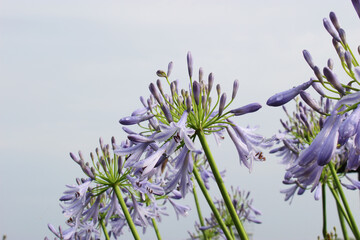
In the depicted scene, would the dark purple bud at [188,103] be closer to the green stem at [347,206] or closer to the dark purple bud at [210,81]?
the dark purple bud at [210,81]

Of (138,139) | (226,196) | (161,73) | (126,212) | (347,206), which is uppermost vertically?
(161,73)

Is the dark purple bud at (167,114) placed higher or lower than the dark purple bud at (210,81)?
lower

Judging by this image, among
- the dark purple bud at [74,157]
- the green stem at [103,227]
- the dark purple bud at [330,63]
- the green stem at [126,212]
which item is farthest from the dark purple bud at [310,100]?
the green stem at [103,227]

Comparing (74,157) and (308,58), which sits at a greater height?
(74,157)

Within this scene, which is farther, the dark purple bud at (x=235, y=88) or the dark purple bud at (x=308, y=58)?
the dark purple bud at (x=235, y=88)

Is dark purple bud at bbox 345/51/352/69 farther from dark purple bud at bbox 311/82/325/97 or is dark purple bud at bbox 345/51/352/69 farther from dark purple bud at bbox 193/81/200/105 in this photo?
dark purple bud at bbox 193/81/200/105

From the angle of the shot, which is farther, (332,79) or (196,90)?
(196,90)

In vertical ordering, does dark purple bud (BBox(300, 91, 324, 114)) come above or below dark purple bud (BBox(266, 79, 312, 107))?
below

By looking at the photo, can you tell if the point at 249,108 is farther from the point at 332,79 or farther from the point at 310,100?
the point at 332,79

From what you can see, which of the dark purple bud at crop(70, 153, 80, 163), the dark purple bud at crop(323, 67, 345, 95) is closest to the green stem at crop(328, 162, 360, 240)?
the dark purple bud at crop(70, 153, 80, 163)

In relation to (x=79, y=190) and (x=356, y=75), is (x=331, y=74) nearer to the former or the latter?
(x=356, y=75)

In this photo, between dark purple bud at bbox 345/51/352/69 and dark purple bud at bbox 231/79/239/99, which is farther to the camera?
dark purple bud at bbox 231/79/239/99

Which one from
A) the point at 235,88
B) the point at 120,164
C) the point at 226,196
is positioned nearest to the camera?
the point at 226,196

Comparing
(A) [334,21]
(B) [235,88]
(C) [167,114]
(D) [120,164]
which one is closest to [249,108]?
(B) [235,88]
